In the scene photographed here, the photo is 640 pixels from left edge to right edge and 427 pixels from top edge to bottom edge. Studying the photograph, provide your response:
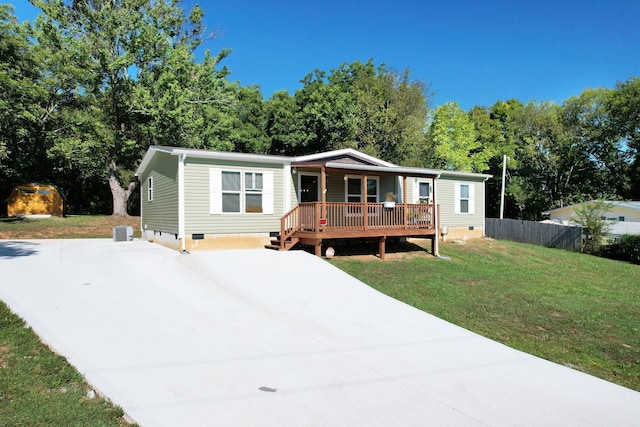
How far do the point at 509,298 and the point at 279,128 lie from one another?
73.9 ft

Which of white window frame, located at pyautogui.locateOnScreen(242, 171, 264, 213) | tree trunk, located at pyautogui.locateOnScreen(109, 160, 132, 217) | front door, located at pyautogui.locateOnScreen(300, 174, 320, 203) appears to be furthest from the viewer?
tree trunk, located at pyautogui.locateOnScreen(109, 160, 132, 217)

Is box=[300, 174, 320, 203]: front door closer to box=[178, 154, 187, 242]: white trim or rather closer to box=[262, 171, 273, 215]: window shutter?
box=[262, 171, 273, 215]: window shutter

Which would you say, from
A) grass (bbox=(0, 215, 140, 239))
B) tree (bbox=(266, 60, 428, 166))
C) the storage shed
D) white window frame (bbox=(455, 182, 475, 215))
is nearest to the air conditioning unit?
grass (bbox=(0, 215, 140, 239))

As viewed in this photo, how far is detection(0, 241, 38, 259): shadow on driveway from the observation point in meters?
11.0

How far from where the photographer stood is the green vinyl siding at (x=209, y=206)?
39.0 feet

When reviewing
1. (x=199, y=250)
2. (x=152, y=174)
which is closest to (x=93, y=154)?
(x=152, y=174)

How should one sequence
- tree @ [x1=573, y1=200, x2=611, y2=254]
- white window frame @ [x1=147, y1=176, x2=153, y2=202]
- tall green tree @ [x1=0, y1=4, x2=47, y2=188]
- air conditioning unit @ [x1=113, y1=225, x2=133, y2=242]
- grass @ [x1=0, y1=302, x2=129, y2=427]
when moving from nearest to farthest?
grass @ [x1=0, y1=302, x2=129, y2=427] → air conditioning unit @ [x1=113, y1=225, x2=133, y2=242] → white window frame @ [x1=147, y1=176, x2=153, y2=202] → tree @ [x1=573, y1=200, x2=611, y2=254] → tall green tree @ [x1=0, y1=4, x2=47, y2=188]

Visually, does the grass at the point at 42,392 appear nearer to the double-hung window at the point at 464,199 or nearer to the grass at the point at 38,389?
the grass at the point at 38,389

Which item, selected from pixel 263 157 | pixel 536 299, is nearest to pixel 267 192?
pixel 263 157

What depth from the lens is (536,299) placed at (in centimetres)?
948

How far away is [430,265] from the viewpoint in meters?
12.4

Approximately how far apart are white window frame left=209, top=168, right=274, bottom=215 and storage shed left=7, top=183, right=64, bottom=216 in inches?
558

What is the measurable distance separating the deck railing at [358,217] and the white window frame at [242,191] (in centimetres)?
85

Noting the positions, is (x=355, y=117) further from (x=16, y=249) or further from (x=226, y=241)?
(x=16, y=249)
